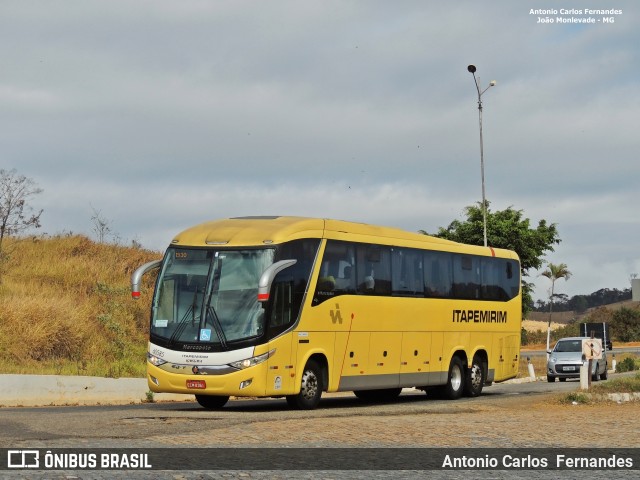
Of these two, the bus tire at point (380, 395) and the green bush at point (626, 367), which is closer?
the bus tire at point (380, 395)

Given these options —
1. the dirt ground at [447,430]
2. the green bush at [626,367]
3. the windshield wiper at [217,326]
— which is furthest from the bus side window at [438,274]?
the green bush at [626,367]

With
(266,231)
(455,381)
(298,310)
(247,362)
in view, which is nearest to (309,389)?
(298,310)

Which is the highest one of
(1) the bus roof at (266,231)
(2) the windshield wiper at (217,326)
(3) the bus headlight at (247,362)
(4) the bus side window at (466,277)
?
(1) the bus roof at (266,231)

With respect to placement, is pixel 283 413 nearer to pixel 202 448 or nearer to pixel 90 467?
pixel 202 448

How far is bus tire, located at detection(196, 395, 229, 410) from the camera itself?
22.4 metres

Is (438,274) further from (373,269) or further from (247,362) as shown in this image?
(247,362)

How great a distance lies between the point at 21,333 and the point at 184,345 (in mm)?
12407

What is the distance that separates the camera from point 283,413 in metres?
20.2

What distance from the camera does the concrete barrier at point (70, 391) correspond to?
24.1 metres

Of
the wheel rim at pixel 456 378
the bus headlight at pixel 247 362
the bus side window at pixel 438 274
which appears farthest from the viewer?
the wheel rim at pixel 456 378

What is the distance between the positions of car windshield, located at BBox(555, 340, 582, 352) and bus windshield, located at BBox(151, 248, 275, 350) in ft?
76.2

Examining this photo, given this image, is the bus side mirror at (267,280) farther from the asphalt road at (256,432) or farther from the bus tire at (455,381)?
the bus tire at (455,381)

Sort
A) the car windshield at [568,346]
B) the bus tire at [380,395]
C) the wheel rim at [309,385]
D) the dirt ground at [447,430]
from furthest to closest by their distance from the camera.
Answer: the car windshield at [568,346] < the bus tire at [380,395] < the wheel rim at [309,385] < the dirt ground at [447,430]

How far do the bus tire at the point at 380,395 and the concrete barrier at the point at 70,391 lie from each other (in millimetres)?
4727
